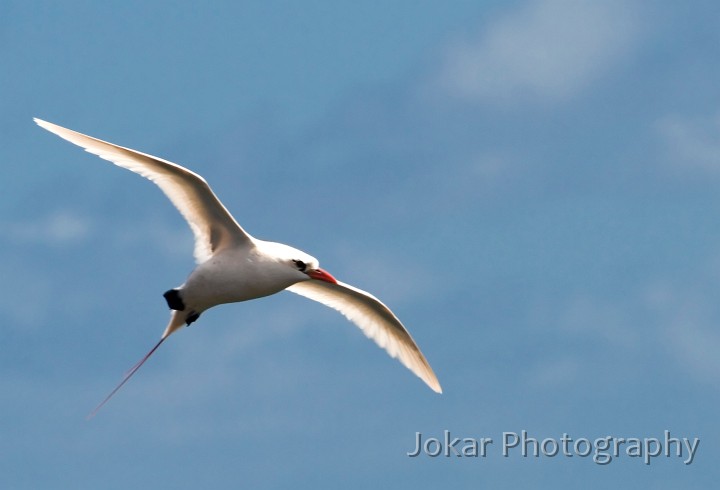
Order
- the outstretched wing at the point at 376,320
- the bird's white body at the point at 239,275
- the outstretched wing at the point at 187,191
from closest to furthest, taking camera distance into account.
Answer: the outstretched wing at the point at 187,191
the bird's white body at the point at 239,275
the outstretched wing at the point at 376,320

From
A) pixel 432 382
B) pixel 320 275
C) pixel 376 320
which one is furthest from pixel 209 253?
pixel 432 382

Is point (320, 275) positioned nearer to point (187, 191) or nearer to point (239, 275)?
point (239, 275)

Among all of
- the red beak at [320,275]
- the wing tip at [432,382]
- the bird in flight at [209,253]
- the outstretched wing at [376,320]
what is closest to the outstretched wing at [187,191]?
the bird in flight at [209,253]

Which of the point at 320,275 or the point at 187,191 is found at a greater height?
the point at 187,191

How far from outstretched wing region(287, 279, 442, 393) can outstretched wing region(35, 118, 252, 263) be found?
3.97 metres

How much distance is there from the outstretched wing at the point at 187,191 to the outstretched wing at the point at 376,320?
3969mm

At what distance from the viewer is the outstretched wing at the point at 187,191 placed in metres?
26.2

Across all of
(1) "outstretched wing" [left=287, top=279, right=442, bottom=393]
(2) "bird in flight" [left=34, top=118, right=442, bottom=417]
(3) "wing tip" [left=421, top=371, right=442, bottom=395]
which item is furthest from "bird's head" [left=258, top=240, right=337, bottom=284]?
(3) "wing tip" [left=421, top=371, right=442, bottom=395]

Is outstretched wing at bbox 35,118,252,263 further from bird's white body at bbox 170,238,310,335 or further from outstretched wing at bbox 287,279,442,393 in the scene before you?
outstretched wing at bbox 287,279,442,393

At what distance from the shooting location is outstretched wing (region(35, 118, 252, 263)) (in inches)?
1032

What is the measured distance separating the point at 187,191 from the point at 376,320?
6.57 meters

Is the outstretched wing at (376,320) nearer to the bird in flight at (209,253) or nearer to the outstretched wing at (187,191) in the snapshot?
the bird in flight at (209,253)

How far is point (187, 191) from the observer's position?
1061 inches

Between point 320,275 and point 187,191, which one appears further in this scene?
point 320,275
